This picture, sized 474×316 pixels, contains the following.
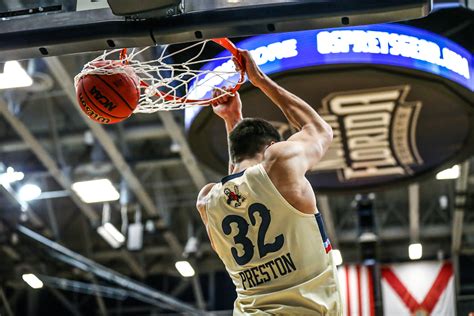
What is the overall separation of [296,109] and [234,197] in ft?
1.54

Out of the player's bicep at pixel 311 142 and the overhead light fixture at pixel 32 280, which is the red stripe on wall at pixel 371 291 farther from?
the player's bicep at pixel 311 142

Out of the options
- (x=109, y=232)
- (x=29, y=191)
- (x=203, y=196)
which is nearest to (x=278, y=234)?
(x=203, y=196)

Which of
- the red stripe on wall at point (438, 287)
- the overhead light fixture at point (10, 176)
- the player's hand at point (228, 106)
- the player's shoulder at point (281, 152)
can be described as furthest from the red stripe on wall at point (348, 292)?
the player's shoulder at point (281, 152)

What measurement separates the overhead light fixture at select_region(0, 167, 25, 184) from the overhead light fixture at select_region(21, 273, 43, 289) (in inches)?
136

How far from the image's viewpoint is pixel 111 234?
43.0 feet

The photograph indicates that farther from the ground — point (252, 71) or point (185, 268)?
point (185, 268)

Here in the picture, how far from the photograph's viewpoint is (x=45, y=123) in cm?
1282

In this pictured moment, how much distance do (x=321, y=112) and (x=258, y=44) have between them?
1.36 meters

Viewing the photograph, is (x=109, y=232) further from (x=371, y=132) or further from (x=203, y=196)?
(x=203, y=196)

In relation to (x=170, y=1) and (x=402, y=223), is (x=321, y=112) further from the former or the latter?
(x=402, y=223)

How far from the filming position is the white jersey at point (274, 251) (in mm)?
3012

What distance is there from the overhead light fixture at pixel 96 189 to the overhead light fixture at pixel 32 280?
3732 millimetres

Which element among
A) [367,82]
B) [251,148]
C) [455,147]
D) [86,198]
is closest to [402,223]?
[86,198]

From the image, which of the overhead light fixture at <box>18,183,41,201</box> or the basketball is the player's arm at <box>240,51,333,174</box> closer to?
the basketball
